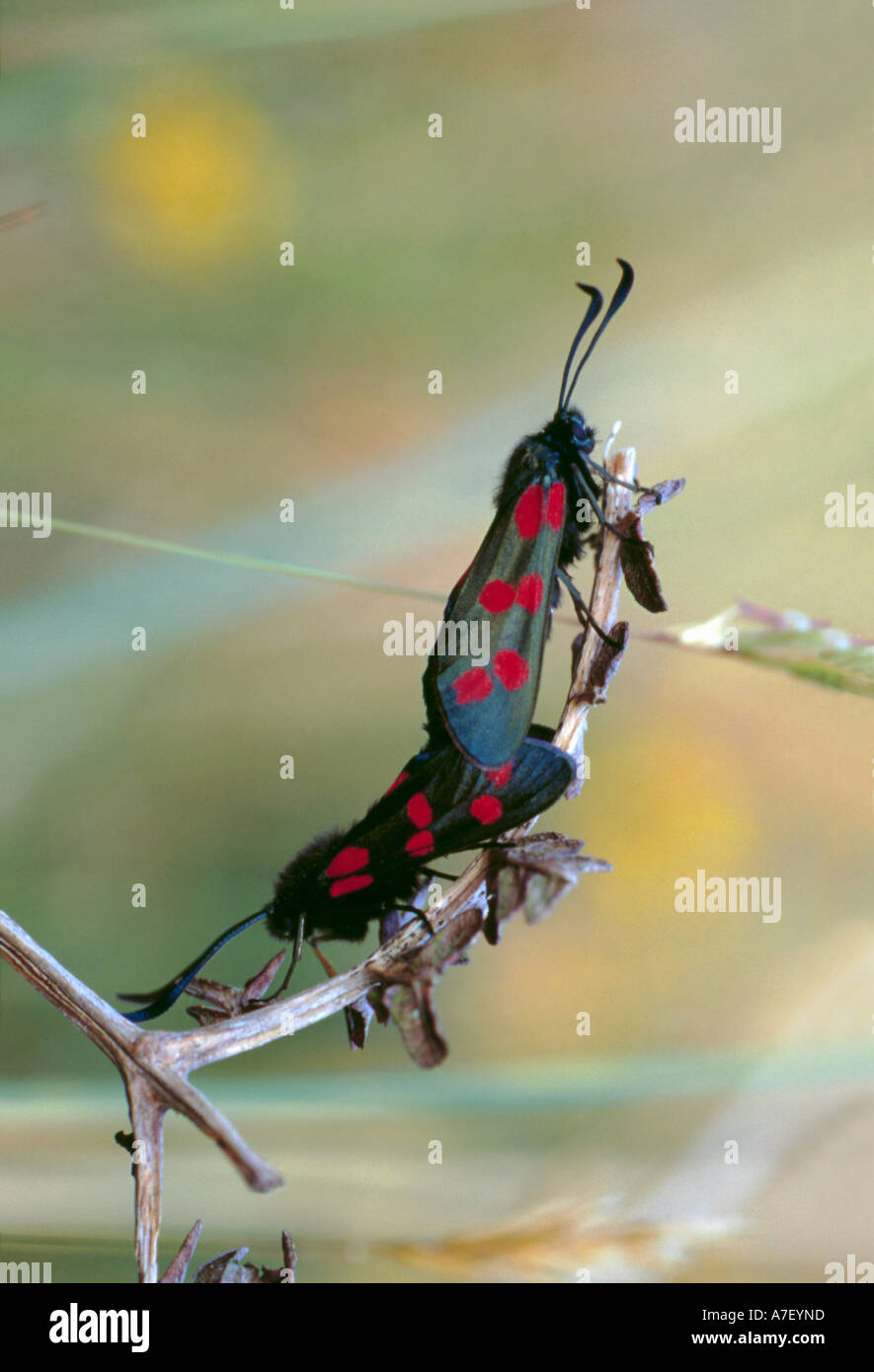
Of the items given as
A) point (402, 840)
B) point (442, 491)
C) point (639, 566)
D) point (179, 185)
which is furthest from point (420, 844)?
point (179, 185)

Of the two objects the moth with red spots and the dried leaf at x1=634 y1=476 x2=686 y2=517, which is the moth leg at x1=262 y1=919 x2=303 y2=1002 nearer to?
the moth with red spots

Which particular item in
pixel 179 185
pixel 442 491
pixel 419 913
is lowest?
pixel 419 913

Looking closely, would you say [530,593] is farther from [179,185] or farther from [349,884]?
[179,185]

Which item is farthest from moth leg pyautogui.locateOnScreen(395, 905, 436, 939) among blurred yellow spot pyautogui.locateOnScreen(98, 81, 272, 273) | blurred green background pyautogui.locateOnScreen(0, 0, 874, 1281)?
blurred yellow spot pyautogui.locateOnScreen(98, 81, 272, 273)

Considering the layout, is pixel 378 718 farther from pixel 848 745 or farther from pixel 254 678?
pixel 848 745

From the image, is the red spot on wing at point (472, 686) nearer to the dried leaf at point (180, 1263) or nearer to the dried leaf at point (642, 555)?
the dried leaf at point (642, 555)

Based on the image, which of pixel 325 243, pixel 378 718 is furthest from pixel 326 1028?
pixel 325 243
